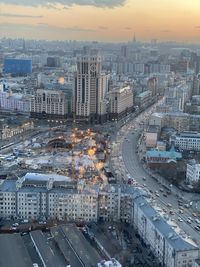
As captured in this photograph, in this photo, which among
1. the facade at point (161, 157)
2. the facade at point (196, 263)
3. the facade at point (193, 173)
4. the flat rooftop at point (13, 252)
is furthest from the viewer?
the facade at point (161, 157)

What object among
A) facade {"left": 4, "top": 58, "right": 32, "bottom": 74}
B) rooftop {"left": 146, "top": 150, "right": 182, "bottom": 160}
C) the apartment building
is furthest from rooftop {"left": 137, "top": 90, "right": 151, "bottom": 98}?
the apartment building

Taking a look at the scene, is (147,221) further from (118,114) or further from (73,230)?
(118,114)

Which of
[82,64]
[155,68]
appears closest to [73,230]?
[82,64]

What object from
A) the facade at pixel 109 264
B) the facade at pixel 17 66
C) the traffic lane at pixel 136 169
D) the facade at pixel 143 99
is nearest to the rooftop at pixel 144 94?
the facade at pixel 143 99

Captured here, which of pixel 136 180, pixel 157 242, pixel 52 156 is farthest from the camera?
pixel 52 156

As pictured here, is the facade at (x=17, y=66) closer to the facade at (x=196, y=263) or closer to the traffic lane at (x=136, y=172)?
the traffic lane at (x=136, y=172)

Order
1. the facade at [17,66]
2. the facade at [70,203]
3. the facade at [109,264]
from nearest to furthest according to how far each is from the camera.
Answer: the facade at [109,264], the facade at [70,203], the facade at [17,66]

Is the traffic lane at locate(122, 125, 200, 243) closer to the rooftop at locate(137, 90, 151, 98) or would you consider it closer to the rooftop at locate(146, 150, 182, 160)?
the rooftop at locate(146, 150, 182, 160)
